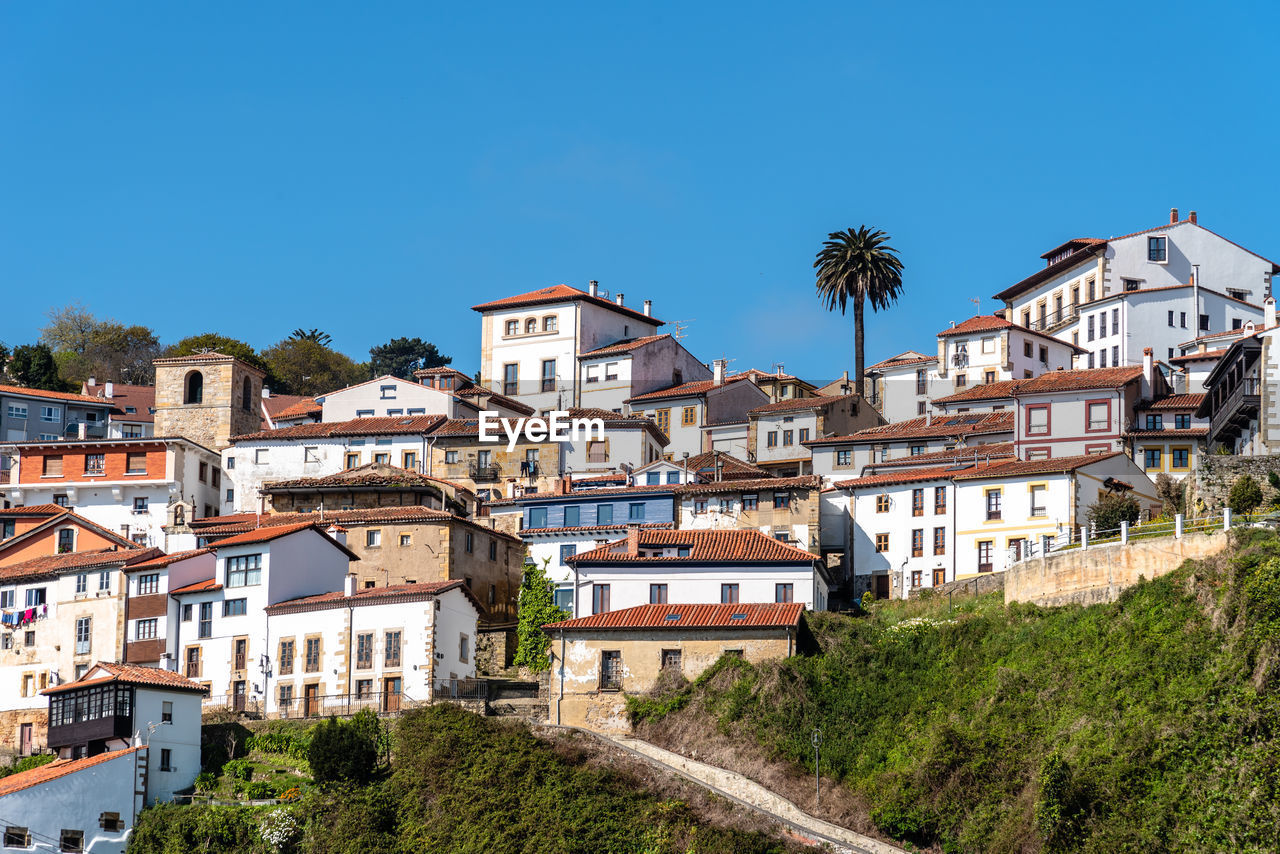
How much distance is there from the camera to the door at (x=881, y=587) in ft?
226

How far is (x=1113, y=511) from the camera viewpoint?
207 ft

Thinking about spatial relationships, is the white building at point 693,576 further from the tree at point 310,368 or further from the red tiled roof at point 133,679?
the tree at point 310,368

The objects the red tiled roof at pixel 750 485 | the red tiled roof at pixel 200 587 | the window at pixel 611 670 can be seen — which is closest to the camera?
the window at pixel 611 670

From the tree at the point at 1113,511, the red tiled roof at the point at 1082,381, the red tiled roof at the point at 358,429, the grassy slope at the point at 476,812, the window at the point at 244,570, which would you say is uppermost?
the red tiled roof at the point at 1082,381

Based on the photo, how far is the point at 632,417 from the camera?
87.9 meters

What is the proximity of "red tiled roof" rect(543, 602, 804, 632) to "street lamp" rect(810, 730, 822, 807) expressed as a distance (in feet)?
17.0

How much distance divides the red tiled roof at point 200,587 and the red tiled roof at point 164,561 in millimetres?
1007

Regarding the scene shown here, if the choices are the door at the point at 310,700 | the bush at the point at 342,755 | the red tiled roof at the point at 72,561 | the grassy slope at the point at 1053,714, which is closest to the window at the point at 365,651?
the door at the point at 310,700

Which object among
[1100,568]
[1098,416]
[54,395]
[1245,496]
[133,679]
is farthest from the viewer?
[54,395]

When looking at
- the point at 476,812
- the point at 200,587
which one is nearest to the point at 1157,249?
the point at 200,587

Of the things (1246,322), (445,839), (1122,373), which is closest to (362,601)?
(445,839)

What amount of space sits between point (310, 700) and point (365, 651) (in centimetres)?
263

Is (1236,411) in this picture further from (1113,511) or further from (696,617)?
(696,617)

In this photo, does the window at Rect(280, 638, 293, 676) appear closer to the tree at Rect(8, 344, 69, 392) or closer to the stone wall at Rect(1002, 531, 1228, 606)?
the stone wall at Rect(1002, 531, 1228, 606)
